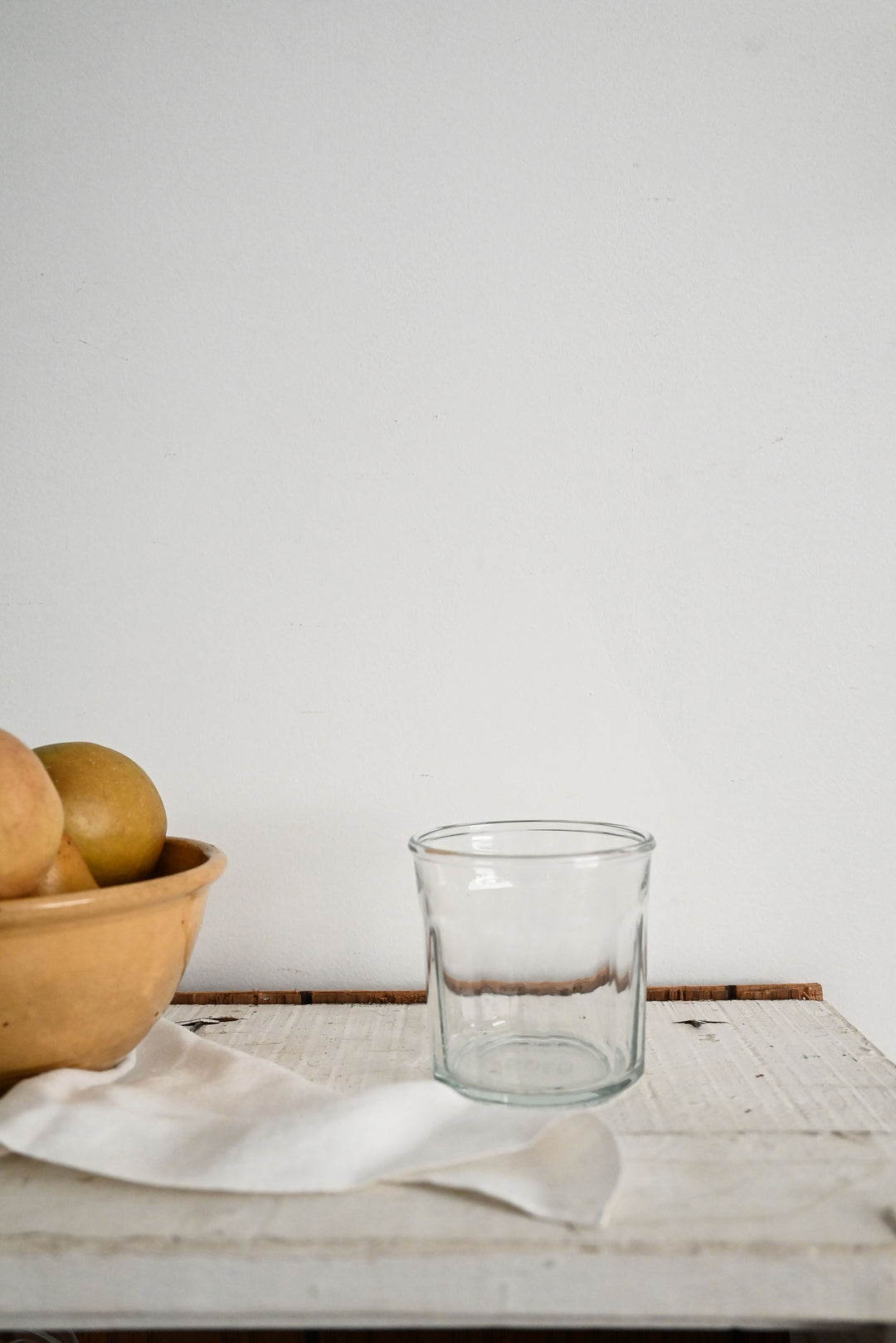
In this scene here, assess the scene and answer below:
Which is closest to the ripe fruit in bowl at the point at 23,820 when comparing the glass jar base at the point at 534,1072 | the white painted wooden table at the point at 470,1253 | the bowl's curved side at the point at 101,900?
the bowl's curved side at the point at 101,900

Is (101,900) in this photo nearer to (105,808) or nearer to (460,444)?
(105,808)

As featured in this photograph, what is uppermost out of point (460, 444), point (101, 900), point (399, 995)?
point (460, 444)

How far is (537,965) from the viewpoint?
0.51 meters

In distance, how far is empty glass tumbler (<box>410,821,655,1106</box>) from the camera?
492 mm

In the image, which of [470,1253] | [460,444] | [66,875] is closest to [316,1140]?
[470,1253]

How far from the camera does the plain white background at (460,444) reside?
0.66 metres

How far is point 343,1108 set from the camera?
1.37ft

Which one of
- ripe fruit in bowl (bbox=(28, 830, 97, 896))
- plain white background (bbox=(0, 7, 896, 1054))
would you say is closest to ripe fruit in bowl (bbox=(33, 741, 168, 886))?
ripe fruit in bowl (bbox=(28, 830, 97, 896))

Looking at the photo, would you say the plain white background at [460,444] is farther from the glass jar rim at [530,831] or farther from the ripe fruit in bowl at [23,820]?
the ripe fruit in bowl at [23,820]

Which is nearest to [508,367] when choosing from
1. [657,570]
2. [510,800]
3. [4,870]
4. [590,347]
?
[590,347]

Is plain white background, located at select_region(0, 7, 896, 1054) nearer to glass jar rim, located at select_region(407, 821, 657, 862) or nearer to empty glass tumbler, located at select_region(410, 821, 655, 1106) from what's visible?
glass jar rim, located at select_region(407, 821, 657, 862)

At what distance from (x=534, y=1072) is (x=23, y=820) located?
288 mm

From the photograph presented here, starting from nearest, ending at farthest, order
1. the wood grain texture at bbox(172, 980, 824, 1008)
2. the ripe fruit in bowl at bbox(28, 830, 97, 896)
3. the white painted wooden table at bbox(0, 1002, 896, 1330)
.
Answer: the white painted wooden table at bbox(0, 1002, 896, 1330) < the ripe fruit in bowl at bbox(28, 830, 97, 896) < the wood grain texture at bbox(172, 980, 824, 1008)

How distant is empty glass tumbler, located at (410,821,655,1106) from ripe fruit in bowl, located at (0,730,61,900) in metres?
0.18
